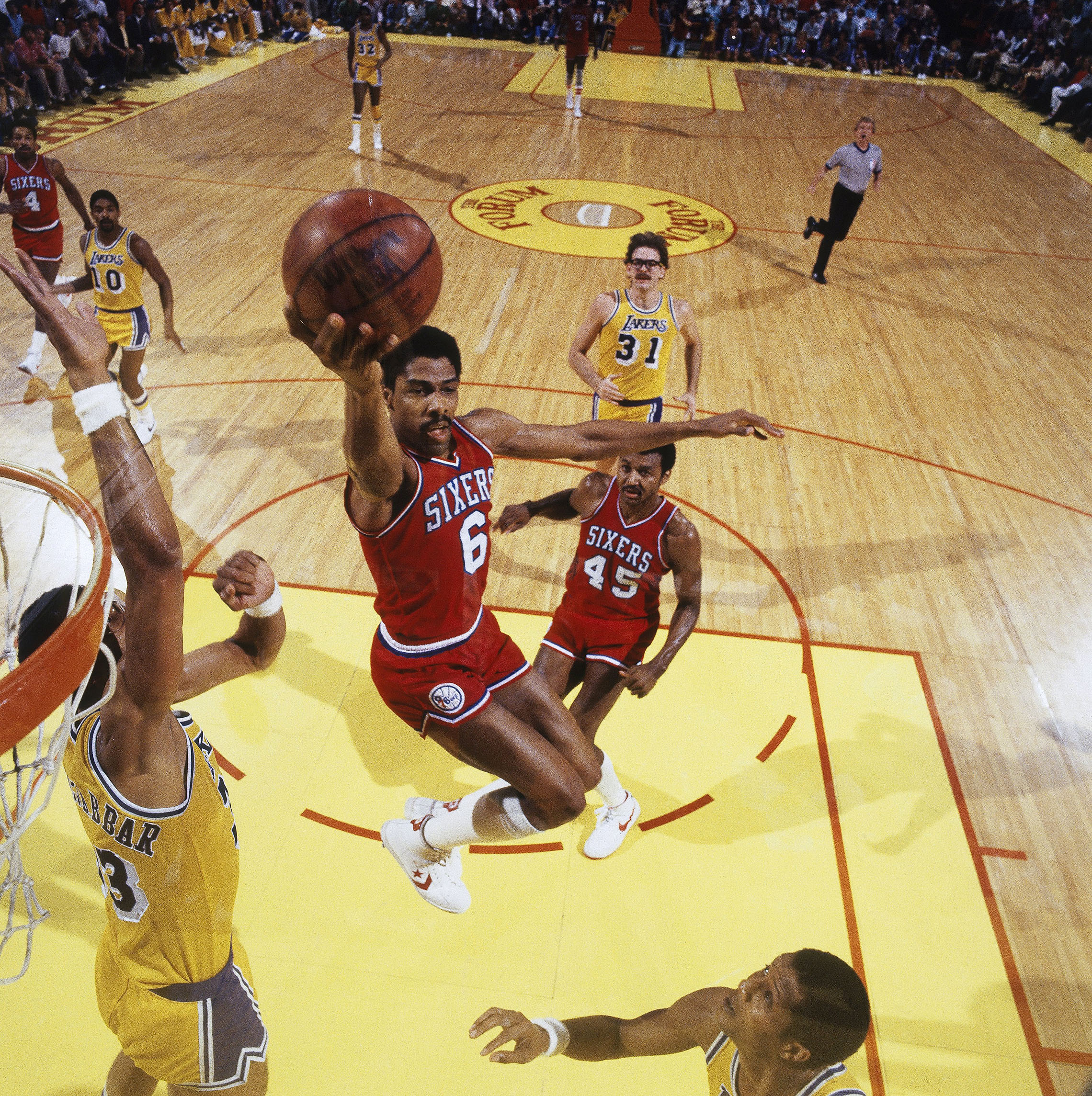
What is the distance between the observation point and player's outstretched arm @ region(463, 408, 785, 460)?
2943mm

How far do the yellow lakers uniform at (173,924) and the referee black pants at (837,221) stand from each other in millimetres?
8688

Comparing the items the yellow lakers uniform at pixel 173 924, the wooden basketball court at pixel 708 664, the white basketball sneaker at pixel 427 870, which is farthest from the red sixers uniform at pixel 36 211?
the yellow lakers uniform at pixel 173 924

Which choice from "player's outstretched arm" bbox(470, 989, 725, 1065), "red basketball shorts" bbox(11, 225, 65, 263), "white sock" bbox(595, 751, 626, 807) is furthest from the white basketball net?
"red basketball shorts" bbox(11, 225, 65, 263)

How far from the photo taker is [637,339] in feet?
17.4

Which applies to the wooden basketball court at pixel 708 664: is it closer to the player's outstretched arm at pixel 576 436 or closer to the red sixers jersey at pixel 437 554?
the red sixers jersey at pixel 437 554

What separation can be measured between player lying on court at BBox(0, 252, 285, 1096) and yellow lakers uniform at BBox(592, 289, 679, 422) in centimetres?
333

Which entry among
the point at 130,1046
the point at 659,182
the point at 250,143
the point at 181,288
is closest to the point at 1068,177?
the point at 659,182

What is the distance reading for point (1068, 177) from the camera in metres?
13.9

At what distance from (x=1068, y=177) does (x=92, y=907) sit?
15.8m

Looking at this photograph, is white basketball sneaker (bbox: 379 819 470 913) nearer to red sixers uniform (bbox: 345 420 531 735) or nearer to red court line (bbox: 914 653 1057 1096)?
red sixers uniform (bbox: 345 420 531 735)

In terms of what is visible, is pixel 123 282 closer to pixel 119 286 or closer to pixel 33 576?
pixel 119 286

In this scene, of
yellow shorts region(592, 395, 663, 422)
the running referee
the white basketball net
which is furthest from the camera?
the running referee

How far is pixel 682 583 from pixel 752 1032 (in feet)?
5.62

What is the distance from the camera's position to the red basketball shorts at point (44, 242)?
4934 millimetres
